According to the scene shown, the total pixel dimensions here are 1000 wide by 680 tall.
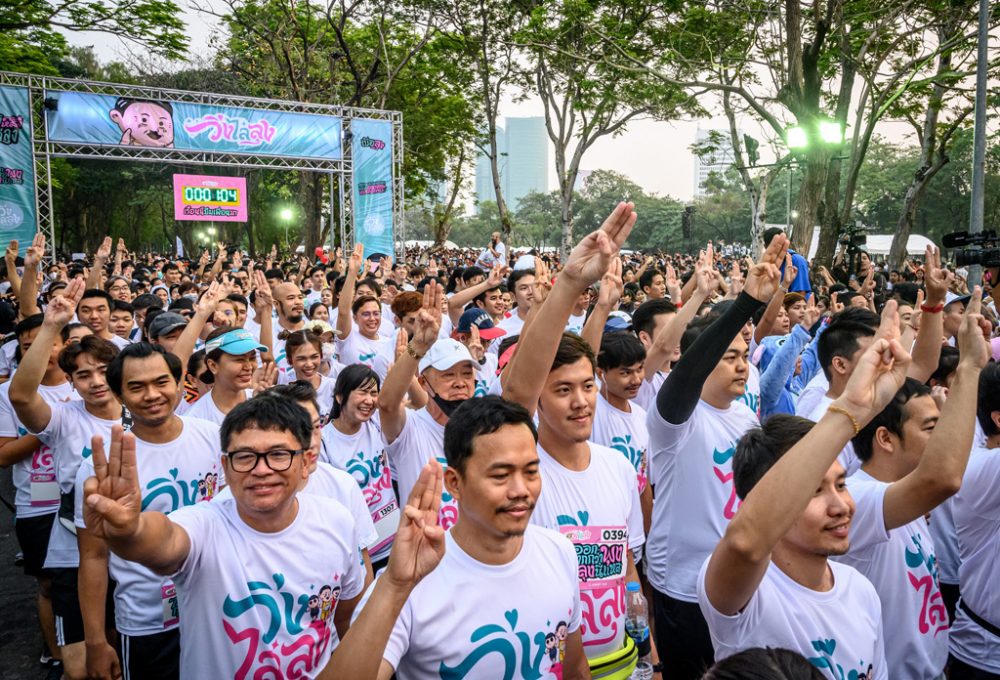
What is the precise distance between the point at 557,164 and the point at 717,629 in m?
17.8

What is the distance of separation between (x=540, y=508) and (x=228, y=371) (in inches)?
88.8

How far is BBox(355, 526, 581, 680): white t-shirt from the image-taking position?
2109 millimetres

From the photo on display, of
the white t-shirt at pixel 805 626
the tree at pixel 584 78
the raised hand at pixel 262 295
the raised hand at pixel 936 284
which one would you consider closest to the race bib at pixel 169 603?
the white t-shirt at pixel 805 626

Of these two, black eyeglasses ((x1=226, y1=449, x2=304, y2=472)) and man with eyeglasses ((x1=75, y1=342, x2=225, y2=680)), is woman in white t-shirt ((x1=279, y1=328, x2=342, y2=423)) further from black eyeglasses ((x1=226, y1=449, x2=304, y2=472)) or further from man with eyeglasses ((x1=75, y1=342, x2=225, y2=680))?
black eyeglasses ((x1=226, y1=449, x2=304, y2=472))

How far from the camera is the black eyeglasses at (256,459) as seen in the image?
254 cm

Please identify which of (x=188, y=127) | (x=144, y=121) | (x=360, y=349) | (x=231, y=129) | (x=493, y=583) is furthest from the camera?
(x=231, y=129)

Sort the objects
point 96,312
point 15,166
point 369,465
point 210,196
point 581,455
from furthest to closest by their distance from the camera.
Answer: point 210,196 → point 15,166 → point 96,312 → point 369,465 → point 581,455

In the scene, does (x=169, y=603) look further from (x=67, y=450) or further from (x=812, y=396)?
(x=812, y=396)

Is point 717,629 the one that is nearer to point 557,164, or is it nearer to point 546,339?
point 546,339

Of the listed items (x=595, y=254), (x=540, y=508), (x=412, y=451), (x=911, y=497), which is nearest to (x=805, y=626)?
(x=911, y=497)

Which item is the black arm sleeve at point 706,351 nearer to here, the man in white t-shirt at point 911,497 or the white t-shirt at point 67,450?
the man in white t-shirt at point 911,497

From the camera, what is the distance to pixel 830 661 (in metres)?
2.11

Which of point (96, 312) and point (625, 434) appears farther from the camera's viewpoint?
point (96, 312)

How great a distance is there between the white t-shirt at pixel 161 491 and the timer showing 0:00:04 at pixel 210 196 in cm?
1598
